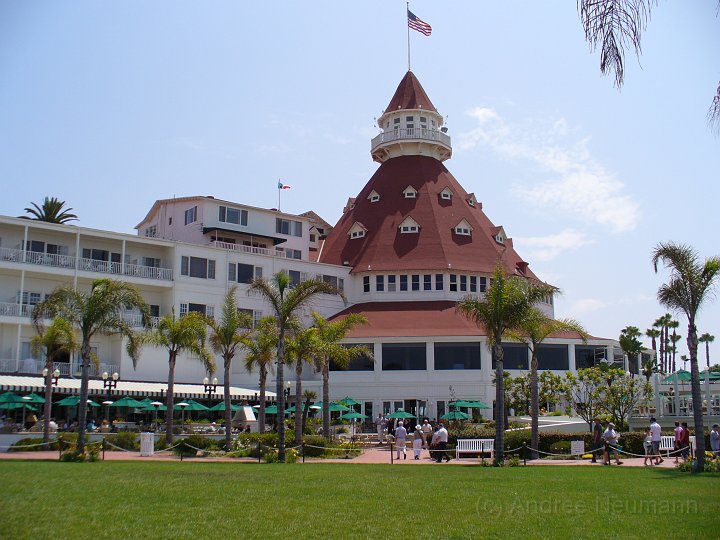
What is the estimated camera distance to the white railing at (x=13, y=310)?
45594mm

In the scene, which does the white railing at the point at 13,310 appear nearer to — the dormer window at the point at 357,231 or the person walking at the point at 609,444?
the dormer window at the point at 357,231

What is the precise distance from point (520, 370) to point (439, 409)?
6113mm

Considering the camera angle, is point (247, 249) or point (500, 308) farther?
point (247, 249)

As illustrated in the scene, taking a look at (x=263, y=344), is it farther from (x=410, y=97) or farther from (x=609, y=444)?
(x=410, y=97)

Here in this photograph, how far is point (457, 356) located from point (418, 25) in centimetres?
2902

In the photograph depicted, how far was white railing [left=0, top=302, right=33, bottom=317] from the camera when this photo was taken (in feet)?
150

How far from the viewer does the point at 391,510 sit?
15.3 metres

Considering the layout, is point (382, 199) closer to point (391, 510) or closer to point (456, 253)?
point (456, 253)

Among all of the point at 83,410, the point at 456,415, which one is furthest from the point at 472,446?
the point at 83,410

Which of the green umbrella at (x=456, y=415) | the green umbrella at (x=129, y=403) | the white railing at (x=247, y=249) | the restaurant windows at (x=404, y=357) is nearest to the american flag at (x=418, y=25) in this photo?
the white railing at (x=247, y=249)

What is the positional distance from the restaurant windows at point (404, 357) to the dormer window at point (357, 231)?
1332 cm

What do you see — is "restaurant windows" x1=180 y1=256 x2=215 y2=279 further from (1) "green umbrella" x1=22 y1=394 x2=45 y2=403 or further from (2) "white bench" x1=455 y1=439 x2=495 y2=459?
(2) "white bench" x1=455 y1=439 x2=495 y2=459

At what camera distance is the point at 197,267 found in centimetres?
5403

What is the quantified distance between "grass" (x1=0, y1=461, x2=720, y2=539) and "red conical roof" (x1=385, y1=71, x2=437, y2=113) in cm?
5119
